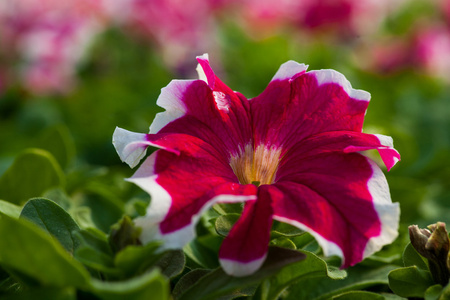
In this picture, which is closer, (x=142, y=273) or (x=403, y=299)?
(x=142, y=273)

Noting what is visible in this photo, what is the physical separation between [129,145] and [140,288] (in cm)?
19

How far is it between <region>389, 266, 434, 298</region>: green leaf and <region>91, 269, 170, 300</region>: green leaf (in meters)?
0.33

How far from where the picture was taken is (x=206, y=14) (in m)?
3.25

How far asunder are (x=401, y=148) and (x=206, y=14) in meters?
1.92

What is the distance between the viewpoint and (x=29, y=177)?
115cm

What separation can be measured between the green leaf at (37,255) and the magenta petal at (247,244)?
15 centimetres

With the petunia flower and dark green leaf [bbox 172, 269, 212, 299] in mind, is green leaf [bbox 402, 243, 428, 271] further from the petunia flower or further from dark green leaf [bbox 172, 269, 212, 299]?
dark green leaf [bbox 172, 269, 212, 299]

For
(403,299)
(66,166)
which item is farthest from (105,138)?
(403,299)

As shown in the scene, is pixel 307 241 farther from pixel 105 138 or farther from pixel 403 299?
pixel 105 138

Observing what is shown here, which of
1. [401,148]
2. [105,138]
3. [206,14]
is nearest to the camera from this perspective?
[401,148]

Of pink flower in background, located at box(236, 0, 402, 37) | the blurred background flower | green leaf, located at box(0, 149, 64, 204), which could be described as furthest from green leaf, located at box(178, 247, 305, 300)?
pink flower in background, located at box(236, 0, 402, 37)

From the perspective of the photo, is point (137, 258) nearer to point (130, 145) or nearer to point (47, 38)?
point (130, 145)

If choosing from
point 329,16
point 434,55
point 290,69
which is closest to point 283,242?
point 290,69

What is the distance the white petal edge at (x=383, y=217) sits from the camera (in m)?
0.63
